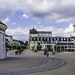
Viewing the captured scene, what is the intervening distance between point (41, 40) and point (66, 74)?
54962 millimetres

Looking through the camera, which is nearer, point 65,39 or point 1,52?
point 1,52

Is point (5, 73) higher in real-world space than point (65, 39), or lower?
lower

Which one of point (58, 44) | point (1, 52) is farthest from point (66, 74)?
point (58, 44)

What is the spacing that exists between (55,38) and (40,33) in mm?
14030

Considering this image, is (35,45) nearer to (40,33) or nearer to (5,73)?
(40,33)

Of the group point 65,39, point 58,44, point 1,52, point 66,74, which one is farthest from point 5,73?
point 65,39

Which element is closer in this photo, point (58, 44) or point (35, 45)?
point (58, 44)

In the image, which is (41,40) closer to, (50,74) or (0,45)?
(0,45)

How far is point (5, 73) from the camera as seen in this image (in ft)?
33.3

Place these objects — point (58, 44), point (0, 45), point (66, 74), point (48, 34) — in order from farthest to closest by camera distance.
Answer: point (48, 34) → point (58, 44) → point (0, 45) → point (66, 74)

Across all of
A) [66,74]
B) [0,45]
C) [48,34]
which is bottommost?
[66,74]

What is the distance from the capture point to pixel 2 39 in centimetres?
2086

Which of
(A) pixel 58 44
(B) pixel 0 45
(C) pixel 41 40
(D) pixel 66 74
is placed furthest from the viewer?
(C) pixel 41 40

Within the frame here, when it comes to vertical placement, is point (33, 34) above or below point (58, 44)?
above
